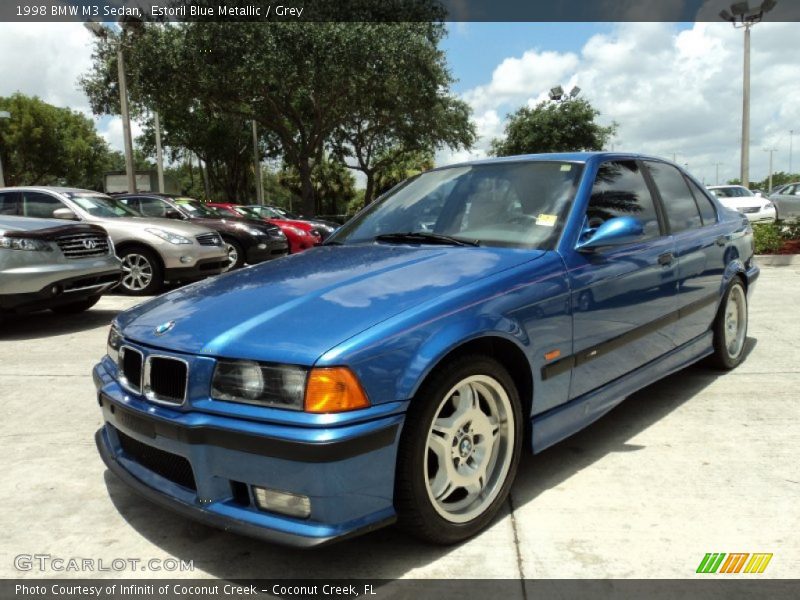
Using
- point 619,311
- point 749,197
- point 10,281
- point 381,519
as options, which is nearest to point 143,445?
point 381,519

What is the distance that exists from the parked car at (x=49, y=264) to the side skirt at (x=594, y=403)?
221 inches

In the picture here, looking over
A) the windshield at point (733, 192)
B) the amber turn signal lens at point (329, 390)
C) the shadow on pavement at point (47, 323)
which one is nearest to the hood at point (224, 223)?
the shadow on pavement at point (47, 323)

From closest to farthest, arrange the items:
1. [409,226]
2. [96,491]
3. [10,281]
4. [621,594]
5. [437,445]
A: [621,594] < [437,445] < [96,491] < [409,226] < [10,281]

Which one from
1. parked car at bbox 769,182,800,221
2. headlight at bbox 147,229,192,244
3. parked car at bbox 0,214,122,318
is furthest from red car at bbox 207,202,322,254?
parked car at bbox 769,182,800,221

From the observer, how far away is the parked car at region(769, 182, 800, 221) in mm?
20312

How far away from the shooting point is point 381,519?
2264 millimetres

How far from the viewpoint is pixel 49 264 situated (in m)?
6.70

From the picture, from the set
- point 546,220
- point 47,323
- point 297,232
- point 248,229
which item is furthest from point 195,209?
point 546,220

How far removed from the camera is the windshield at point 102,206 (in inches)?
A: 354

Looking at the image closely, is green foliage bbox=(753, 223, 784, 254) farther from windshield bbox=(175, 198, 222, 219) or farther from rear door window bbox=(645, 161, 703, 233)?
windshield bbox=(175, 198, 222, 219)

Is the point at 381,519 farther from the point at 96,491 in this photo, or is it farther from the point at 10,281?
the point at 10,281

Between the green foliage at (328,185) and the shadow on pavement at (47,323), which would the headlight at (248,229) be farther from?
the green foliage at (328,185)

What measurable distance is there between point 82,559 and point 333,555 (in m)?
0.97

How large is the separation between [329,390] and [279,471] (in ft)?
1.03
